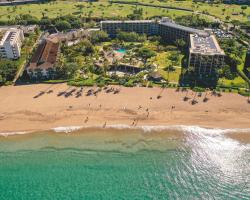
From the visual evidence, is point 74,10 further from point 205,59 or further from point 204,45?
point 205,59

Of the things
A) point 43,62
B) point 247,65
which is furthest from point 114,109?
point 247,65

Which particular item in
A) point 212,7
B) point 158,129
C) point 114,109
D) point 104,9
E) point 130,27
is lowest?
point 158,129

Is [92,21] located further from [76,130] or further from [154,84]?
[76,130]

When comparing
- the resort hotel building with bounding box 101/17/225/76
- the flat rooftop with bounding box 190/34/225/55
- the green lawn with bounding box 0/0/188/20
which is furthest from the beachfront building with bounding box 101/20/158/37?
the green lawn with bounding box 0/0/188/20

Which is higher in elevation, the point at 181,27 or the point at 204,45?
the point at 181,27

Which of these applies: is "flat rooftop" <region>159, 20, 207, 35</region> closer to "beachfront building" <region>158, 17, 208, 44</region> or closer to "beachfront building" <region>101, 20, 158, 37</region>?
"beachfront building" <region>158, 17, 208, 44</region>

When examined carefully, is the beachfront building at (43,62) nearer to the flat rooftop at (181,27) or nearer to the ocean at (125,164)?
the ocean at (125,164)
